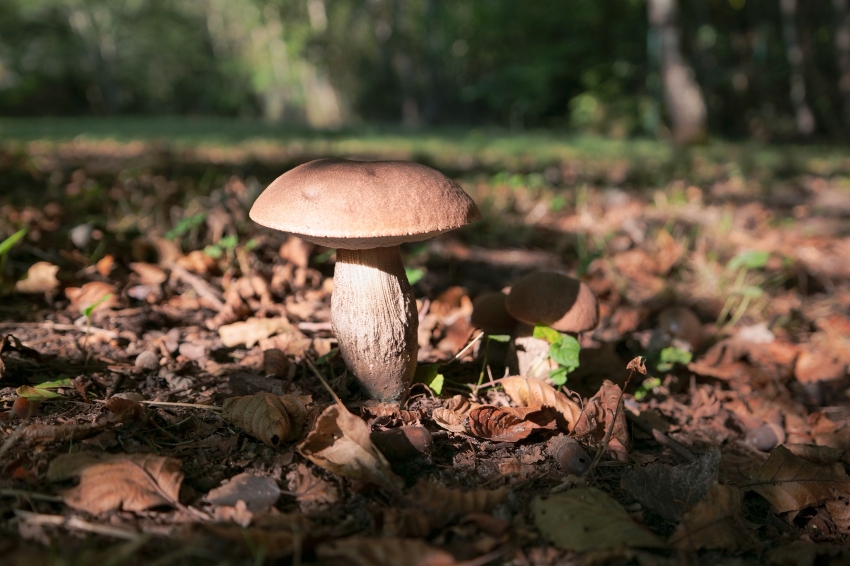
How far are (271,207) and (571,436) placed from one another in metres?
1.30

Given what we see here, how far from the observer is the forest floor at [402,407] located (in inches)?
55.8

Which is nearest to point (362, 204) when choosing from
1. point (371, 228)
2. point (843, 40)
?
point (371, 228)

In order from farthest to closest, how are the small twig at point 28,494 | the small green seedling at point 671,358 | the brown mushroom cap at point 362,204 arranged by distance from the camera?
the small green seedling at point 671,358
the brown mushroom cap at point 362,204
the small twig at point 28,494

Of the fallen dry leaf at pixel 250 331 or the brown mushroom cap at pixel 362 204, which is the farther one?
the fallen dry leaf at pixel 250 331

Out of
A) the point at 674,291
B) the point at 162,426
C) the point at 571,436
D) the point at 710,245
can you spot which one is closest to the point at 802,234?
the point at 710,245

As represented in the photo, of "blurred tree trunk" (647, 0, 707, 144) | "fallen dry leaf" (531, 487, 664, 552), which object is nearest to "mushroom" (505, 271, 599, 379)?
"fallen dry leaf" (531, 487, 664, 552)

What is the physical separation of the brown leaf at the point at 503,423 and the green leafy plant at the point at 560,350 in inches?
9.8

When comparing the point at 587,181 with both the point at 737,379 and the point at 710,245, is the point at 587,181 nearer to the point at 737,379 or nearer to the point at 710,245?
the point at 710,245

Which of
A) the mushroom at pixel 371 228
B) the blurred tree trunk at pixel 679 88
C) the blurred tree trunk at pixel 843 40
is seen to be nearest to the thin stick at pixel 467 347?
the mushroom at pixel 371 228

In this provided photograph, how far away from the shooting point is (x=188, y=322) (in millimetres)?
2609

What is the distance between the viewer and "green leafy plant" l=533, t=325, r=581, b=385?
215cm

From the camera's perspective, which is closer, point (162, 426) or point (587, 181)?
point (162, 426)

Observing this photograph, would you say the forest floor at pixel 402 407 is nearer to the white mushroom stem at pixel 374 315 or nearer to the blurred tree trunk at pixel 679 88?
the white mushroom stem at pixel 374 315

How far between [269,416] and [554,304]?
1.18 meters
